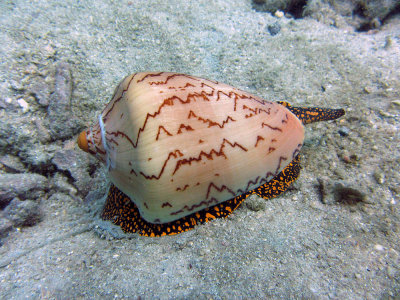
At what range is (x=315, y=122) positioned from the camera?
2912 millimetres

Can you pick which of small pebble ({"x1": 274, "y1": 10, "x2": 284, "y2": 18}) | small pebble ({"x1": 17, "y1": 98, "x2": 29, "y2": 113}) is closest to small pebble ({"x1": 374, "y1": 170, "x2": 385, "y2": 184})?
small pebble ({"x1": 274, "y1": 10, "x2": 284, "y2": 18})

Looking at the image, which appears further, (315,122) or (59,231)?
(315,122)

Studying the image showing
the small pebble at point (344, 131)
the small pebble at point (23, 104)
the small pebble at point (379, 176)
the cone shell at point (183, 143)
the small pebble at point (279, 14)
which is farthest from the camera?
the small pebble at point (279, 14)

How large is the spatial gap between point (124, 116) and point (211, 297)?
1770mm

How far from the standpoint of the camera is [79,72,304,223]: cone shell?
78.5 inches

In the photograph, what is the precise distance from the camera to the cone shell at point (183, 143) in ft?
6.54

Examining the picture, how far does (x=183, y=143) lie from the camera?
6.59ft

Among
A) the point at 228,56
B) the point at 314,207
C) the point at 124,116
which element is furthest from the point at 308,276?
the point at 228,56

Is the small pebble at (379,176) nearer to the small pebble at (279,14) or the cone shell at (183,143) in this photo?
the cone shell at (183,143)

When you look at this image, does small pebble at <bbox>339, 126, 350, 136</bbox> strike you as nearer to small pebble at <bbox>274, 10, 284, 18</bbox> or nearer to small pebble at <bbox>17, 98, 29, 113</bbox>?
small pebble at <bbox>274, 10, 284, 18</bbox>

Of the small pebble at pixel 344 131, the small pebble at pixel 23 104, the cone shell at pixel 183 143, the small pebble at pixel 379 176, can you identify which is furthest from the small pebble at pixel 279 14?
the small pebble at pixel 23 104

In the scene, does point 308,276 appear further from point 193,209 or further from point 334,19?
point 334,19

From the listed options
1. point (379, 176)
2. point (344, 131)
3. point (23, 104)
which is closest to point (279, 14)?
point (344, 131)

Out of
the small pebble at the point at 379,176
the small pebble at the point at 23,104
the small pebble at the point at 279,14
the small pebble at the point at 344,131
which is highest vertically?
the small pebble at the point at 279,14
